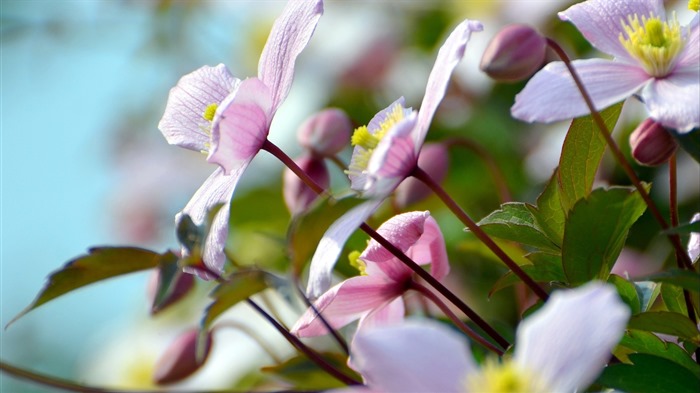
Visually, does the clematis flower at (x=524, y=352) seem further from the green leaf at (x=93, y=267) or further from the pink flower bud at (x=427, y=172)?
the pink flower bud at (x=427, y=172)

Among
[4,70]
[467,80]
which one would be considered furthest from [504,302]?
[4,70]

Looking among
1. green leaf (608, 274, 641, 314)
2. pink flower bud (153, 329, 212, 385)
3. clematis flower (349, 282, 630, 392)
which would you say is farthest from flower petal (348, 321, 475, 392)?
pink flower bud (153, 329, 212, 385)

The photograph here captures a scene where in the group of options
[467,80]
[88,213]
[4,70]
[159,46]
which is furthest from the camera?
[88,213]

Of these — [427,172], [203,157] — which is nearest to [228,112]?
[427,172]

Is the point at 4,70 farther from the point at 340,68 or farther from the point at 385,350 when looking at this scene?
the point at 385,350

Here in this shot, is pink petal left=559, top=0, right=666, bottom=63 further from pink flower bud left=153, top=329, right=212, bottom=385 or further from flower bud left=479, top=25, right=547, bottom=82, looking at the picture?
pink flower bud left=153, top=329, right=212, bottom=385

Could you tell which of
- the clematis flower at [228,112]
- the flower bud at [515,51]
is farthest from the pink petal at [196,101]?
the flower bud at [515,51]
